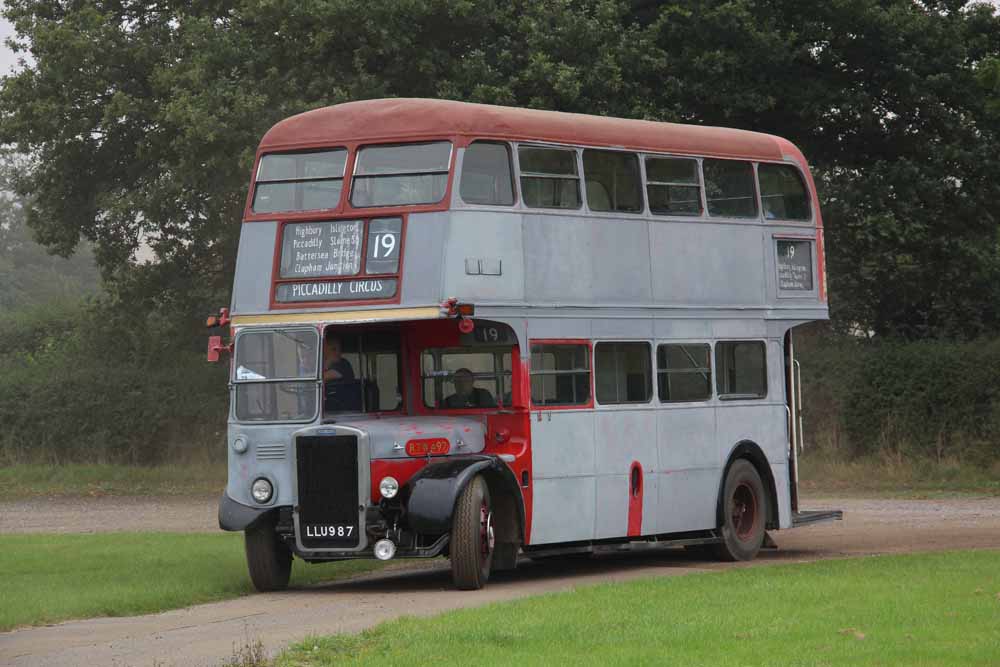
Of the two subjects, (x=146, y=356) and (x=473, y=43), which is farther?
(x=146, y=356)

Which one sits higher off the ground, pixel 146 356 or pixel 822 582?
pixel 146 356

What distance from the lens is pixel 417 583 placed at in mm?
17312

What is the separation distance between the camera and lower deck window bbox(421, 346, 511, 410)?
17.0 m

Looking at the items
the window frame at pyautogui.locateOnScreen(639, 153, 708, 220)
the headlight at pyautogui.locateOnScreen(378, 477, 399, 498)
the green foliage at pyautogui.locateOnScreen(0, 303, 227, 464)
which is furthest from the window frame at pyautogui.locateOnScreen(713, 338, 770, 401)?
the green foliage at pyautogui.locateOnScreen(0, 303, 227, 464)

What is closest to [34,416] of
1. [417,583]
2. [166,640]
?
[417,583]

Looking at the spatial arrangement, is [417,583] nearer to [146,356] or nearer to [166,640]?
[166,640]

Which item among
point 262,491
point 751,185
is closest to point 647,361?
point 751,185

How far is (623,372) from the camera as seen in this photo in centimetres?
1816

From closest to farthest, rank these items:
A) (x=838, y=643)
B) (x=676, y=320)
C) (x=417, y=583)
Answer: (x=838, y=643) < (x=417, y=583) < (x=676, y=320)

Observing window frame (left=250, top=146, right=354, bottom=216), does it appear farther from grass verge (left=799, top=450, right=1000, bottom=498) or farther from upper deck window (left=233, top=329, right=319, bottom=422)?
grass verge (left=799, top=450, right=1000, bottom=498)

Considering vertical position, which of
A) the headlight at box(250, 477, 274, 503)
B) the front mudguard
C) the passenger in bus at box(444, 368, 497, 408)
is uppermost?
the passenger in bus at box(444, 368, 497, 408)

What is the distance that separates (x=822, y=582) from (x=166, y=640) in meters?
5.50

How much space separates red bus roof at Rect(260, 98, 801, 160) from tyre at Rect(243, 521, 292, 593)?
12.4ft

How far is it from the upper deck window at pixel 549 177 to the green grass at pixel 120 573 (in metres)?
4.67
